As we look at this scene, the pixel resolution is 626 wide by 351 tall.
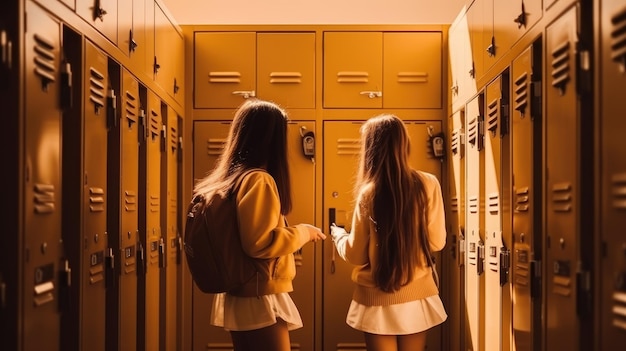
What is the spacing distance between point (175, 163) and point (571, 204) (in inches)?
117

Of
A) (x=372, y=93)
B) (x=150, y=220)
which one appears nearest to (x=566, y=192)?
(x=150, y=220)

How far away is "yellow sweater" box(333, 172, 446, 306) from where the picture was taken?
3369 mm

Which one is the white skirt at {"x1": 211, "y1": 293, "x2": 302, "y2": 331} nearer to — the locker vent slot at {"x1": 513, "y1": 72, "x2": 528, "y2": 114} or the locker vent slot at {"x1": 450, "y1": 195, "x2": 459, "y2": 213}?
the locker vent slot at {"x1": 513, "y1": 72, "x2": 528, "y2": 114}

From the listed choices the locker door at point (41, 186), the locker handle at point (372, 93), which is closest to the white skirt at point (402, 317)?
the locker door at point (41, 186)

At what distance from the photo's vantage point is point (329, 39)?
512 cm

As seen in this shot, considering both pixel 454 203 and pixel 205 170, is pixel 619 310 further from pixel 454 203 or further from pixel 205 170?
pixel 205 170

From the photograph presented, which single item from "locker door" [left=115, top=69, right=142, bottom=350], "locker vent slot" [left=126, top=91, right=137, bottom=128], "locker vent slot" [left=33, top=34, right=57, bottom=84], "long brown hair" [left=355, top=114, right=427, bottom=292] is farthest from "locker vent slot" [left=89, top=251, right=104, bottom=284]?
"long brown hair" [left=355, top=114, right=427, bottom=292]

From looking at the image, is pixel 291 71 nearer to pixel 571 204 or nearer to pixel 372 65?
pixel 372 65

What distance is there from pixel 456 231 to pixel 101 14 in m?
2.70

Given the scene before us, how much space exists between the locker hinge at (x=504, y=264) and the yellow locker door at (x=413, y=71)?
181 cm

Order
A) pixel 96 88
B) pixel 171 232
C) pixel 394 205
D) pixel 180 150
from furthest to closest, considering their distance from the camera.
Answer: pixel 180 150 < pixel 171 232 < pixel 394 205 < pixel 96 88

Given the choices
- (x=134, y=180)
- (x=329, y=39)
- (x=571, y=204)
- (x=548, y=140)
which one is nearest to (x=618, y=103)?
(x=571, y=204)

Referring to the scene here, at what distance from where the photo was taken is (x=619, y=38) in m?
2.16

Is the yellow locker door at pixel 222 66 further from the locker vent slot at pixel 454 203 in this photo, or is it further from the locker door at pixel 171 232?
the locker vent slot at pixel 454 203
